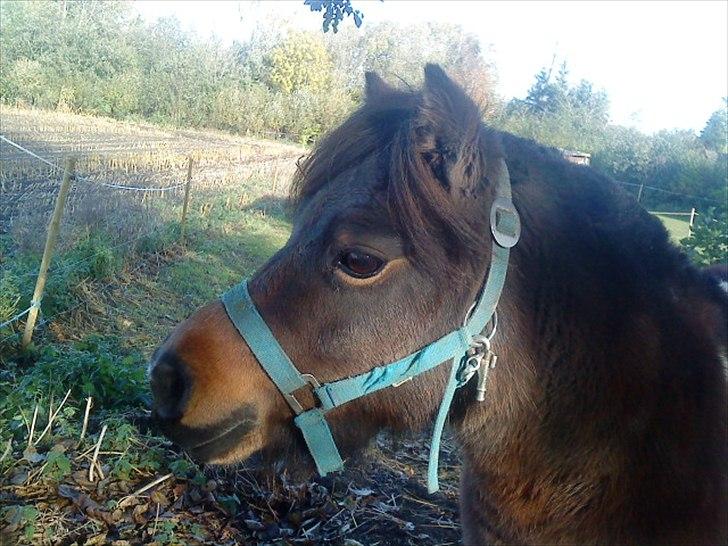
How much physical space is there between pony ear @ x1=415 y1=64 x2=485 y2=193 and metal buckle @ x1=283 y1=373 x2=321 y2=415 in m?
0.69

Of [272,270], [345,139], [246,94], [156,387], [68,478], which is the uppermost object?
[246,94]

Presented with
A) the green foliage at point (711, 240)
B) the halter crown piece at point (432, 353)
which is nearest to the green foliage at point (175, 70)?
the green foliage at point (711, 240)

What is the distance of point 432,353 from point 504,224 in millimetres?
426

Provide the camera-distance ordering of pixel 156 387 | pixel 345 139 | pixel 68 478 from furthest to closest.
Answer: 1. pixel 68 478
2. pixel 345 139
3. pixel 156 387

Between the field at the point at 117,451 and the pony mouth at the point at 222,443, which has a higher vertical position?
the pony mouth at the point at 222,443

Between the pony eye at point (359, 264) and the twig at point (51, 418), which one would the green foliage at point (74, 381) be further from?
the pony eye at point (359, 264)

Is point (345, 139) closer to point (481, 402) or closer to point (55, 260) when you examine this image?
point (481, 402)

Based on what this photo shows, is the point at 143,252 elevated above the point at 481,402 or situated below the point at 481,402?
below

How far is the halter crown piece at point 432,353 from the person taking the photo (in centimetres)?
175

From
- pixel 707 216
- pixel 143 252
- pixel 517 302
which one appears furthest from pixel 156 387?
pixel 707 216

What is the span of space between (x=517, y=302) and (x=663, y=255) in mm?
548

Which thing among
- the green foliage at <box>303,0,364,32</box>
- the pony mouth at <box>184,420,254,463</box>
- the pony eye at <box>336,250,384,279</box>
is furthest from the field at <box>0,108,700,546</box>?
the green foliage at <box>303,0,364,32</box>

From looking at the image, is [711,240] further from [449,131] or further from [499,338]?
[449,131]

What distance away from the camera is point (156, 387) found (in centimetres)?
177
